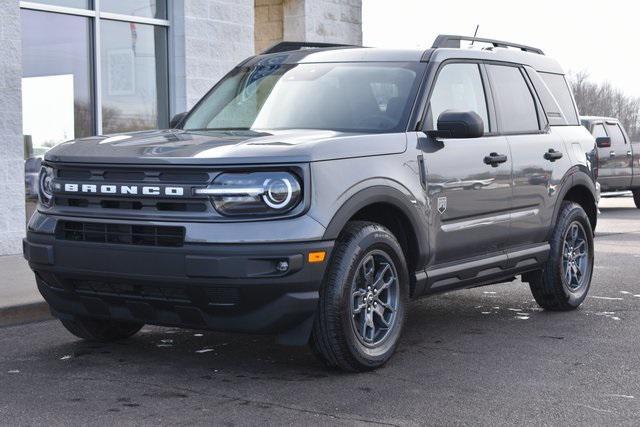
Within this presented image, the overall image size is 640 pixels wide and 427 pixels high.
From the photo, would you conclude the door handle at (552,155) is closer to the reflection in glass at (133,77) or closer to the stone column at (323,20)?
the reflection in glass at (133,77)

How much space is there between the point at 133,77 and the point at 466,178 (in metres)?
7.98

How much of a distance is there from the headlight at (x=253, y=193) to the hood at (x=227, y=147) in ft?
→ 0.28

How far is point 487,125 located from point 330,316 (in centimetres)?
226

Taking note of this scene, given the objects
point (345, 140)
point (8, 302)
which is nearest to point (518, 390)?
point (345, 140)

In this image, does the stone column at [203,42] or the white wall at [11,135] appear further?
the stone column at [203,42]

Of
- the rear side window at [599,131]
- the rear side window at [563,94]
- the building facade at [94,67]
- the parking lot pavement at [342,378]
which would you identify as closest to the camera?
the parking lot pavement at [342,378]

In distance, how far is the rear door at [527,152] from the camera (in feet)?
24.2

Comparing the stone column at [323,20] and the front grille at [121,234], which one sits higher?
the stone column at [323,20]

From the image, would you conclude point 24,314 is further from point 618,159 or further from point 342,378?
point 618,159

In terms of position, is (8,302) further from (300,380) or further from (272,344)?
(300,380)

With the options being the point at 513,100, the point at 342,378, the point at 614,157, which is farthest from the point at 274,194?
the point at 614,157

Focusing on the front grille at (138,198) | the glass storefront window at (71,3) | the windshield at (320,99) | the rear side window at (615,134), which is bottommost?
the rear side window at (615,134)

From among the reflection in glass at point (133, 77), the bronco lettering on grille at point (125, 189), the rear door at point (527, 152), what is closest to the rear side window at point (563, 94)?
the rear door at point (527, 152)

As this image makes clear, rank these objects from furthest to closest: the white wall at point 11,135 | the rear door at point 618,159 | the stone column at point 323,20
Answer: the rear door at point 618,159 < the stone column at point 323,20 < the white wall at point 11,135
